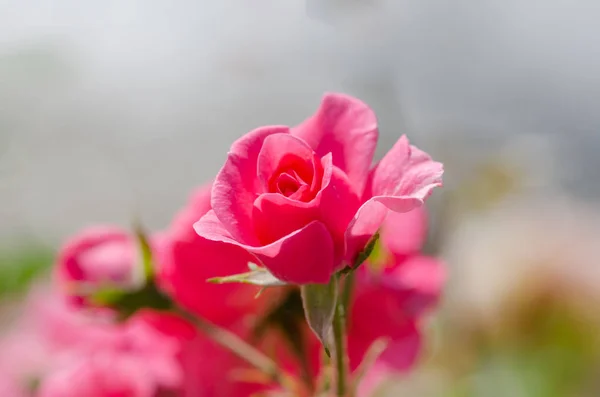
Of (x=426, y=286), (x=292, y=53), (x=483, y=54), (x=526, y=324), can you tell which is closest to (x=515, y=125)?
(x=483, y=54)

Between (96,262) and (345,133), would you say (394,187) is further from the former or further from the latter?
(96,262)

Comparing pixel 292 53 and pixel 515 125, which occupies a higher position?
pixel 292 53

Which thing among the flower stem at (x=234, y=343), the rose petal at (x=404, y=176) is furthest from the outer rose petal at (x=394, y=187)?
the flower stem at (x=234, y=343)

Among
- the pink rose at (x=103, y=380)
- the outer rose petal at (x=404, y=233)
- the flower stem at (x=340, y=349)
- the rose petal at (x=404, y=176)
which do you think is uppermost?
the rose petal at (x=404, y=176)

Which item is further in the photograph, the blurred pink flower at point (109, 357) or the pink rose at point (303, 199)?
the blurred pink flower at point (109, 357)

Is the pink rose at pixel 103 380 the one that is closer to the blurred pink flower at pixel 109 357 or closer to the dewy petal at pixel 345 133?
the blurred pink flower at pixel 109 357

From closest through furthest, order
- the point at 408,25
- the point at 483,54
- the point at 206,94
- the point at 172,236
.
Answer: the point at 172,236 → the point at 408,25 → the point at 483,54 → the point at 206,94

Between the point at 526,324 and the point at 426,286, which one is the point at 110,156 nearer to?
the point at 526,324
